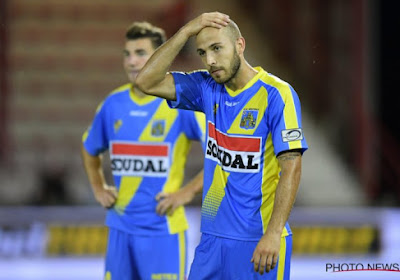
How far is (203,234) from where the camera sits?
412cm

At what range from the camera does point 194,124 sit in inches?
198

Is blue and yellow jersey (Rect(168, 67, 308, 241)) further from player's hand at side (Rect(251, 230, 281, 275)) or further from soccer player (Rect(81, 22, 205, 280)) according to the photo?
soccer player (Rect(81, 22, 205, 280))

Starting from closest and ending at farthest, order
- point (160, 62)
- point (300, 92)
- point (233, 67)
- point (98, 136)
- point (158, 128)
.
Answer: point (233, 67)
point (160, 62)
point (158, 128)
point (98, 136)
point (300, 92)

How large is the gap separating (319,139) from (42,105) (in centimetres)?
407

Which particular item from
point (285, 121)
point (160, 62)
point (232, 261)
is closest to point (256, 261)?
point (232, 261)

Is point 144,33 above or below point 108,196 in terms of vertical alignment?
above

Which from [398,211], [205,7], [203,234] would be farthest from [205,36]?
[205,7]

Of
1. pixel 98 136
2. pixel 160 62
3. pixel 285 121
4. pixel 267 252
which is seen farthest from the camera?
pixel 98 136

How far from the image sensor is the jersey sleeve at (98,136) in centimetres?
524

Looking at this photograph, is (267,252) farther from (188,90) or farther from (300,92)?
(300,92)

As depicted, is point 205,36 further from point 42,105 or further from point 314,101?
point 314,101

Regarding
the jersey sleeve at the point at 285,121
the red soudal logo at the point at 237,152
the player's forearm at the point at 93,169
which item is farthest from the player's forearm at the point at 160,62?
the player's forearm at the point at 93,169

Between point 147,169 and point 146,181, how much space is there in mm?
73

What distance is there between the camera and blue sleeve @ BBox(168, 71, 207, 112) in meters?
4.24
